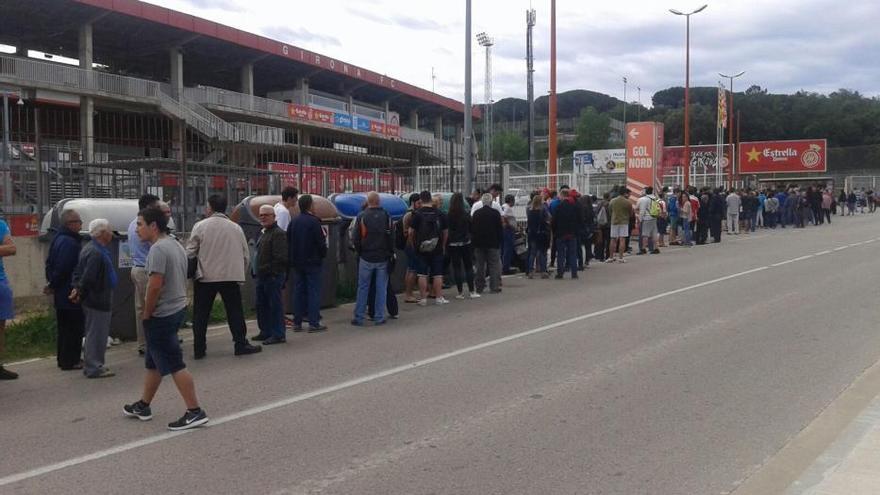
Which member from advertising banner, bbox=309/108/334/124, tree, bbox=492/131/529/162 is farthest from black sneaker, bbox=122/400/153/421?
tree, bbox=492/131/529/162

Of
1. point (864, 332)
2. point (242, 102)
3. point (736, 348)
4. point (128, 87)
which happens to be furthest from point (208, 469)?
point (242, 102)

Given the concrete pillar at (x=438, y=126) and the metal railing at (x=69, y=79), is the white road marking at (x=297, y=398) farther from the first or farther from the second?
the concrete pillar at (x=438, y=126)

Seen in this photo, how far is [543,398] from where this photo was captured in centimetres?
673

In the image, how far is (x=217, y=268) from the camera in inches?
338

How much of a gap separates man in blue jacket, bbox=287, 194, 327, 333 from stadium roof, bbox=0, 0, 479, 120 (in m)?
29.9

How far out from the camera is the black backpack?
39.2ft

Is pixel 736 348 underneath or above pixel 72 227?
underneath

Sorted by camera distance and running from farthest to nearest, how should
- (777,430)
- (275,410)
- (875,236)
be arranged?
(875,236)
(275,410)
(777,430)

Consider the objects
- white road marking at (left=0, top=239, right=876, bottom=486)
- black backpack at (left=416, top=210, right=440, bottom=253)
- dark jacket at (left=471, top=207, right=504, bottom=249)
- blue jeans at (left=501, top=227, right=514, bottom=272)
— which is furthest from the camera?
blue jeans at (left=501, top=227, right=514, bottom=272)

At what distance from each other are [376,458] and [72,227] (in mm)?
4744

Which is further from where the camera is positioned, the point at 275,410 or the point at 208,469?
Answer: the point at 275,410

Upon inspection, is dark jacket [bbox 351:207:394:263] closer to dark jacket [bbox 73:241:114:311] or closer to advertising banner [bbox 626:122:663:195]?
dark jacket [bbox 73:241:114:311]

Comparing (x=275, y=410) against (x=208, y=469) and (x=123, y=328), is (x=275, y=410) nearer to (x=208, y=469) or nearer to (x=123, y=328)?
(x=208, y=469)

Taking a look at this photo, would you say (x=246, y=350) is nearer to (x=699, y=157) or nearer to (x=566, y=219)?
(x=566, y=219)
